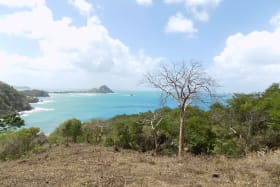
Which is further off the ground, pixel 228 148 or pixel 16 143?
pixel 228 148

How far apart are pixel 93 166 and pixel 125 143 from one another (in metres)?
18.1

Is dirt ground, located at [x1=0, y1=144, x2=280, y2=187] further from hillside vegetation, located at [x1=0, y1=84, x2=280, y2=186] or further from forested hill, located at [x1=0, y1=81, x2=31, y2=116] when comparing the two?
forested hill, located at [x1=0, y1=81, x2=31, y2=116]

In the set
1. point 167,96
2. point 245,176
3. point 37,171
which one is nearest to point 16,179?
point 37,171

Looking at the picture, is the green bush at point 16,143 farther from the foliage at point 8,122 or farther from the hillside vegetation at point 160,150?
the foliage at point 8,122

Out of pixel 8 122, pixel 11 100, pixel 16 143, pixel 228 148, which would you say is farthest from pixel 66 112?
pixel 228 148

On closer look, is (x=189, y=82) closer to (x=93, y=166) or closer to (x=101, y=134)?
(x=93, y=166)

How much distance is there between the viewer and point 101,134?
94.1ft

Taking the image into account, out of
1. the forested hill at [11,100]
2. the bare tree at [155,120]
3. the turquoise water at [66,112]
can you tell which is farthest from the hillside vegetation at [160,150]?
the forested hill at [11,100]

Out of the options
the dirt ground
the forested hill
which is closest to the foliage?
the dirt ground

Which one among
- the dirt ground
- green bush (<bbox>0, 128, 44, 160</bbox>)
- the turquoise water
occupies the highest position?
the dirt ground

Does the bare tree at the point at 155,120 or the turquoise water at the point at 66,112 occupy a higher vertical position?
the bare tree at the point at 155,120

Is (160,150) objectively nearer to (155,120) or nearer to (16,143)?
(155,120)

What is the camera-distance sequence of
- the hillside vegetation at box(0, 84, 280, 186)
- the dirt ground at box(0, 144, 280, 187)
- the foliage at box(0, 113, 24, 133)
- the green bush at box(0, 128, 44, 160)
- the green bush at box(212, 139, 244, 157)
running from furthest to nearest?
the green bush at box(0, 128, 44, 160) → the foliage at box(0, 113, 24, 133) → the green bush at box(212, 139, 244, 157) → the hillside vegetation at box(0, 84, 280, 186) → the dirt ground at box(0, 144, 280, 187)

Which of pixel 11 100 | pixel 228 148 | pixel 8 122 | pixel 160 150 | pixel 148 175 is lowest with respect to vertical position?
pixel 160 150
